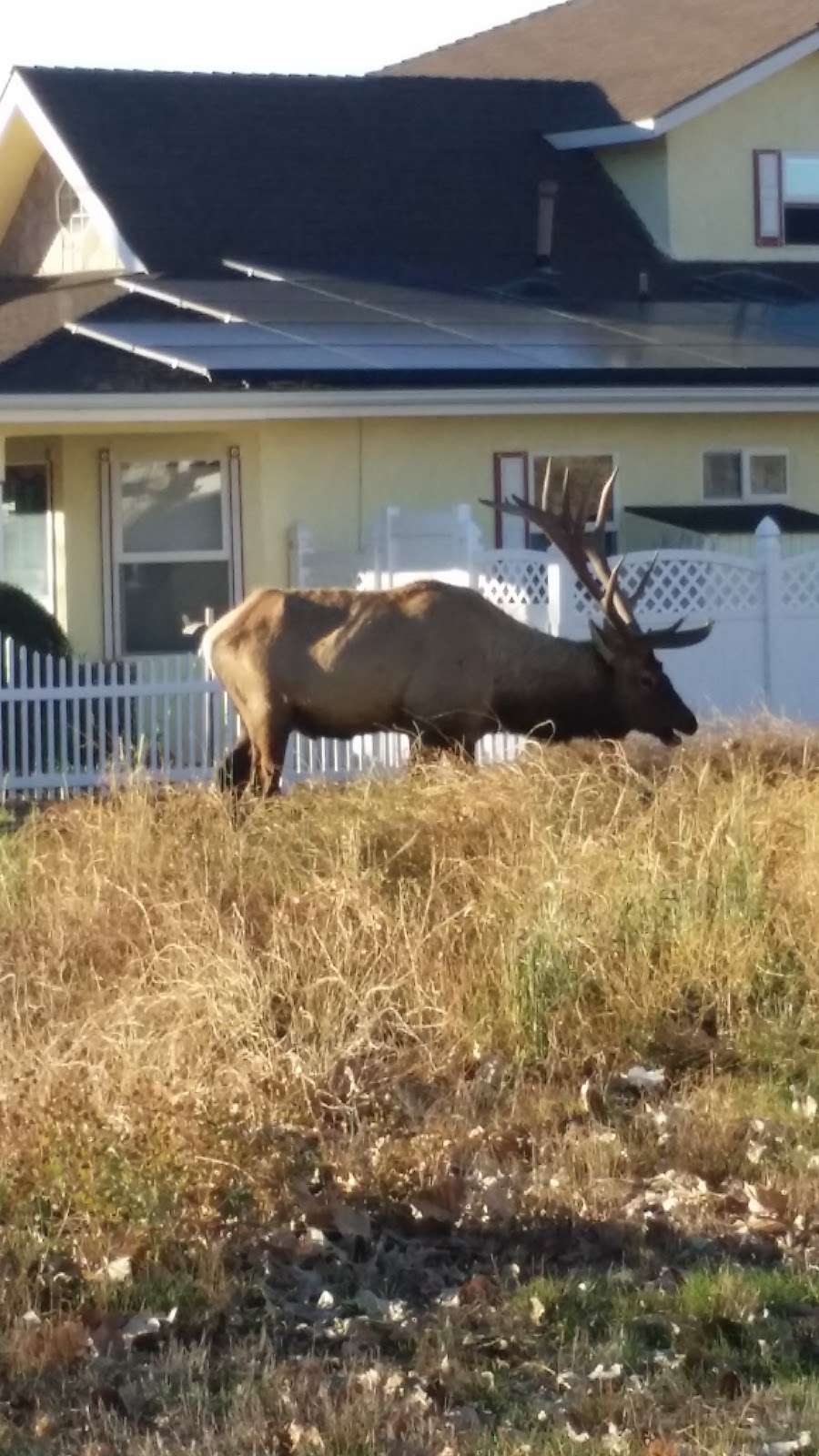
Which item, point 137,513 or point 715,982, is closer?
point 715,982

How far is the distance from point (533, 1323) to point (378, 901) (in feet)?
10.6

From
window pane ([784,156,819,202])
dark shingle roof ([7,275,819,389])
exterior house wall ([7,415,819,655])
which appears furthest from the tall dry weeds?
window pane ([784,156,819,202])

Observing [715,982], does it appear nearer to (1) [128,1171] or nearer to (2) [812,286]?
(1) [128,1171]

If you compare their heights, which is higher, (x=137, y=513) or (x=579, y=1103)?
(x=137, y=513)

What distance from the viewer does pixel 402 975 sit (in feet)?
28.9

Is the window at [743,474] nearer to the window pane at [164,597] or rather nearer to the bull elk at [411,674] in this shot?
the window pane at [164,597]

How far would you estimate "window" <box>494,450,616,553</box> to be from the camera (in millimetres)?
20984

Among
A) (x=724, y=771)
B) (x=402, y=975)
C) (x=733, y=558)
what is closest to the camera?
(x=402, y=975)

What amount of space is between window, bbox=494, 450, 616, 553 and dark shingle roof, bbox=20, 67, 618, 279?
2.93 meters

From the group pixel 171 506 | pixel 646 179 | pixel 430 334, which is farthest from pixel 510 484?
pixel 646 179

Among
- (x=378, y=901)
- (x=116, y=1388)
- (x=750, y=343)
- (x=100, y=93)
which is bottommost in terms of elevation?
(x=116, y=1388)

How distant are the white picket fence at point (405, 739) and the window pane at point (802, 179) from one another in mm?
7748

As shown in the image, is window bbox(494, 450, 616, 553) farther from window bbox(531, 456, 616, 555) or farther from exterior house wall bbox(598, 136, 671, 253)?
exterior house wall bbox(598, 136, 671, 253)

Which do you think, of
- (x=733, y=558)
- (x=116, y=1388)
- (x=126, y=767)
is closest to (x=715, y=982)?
(x=116, y=1388)
